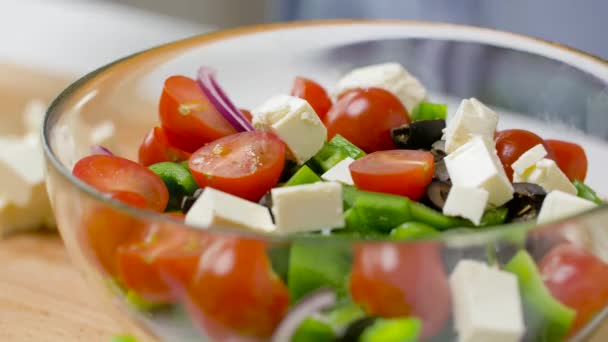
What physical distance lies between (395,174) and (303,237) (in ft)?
0.95

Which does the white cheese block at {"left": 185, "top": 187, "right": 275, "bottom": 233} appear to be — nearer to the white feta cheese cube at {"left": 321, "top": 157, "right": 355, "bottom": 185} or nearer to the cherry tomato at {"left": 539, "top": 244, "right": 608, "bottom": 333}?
the white feta cheese cube at {"left": 321, "top": 157, "right": 355, "bottom": 185}

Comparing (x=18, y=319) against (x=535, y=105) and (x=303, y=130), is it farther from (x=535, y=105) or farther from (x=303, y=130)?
(x=535, y=105)

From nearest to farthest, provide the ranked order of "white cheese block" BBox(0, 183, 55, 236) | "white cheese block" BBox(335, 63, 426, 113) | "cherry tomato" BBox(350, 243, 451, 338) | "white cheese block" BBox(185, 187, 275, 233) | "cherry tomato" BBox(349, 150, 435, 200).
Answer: "cherry tomato" BBox(350, 243, 451, 338) < "white cheese block" BBox(185, 187, 275, 233) < "cherry tomato" BBox(349, 150, 435, 200) < "white cheese block" BBox(335, 63, 426, 113) < "white cheese block" BBox(0, 183, 55, 236)

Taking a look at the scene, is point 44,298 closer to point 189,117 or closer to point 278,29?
point 189,117

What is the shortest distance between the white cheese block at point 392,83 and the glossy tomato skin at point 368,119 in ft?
0.13

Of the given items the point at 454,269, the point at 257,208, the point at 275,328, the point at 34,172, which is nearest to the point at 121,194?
the point at 257,208

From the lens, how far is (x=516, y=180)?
107cm

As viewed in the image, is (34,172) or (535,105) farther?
(34,172)

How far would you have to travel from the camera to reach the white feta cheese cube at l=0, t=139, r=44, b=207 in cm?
149

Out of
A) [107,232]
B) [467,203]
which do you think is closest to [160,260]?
[107,232]

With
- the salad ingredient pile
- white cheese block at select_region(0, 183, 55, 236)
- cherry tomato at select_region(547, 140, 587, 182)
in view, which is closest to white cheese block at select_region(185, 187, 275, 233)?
the salad ingredient pile

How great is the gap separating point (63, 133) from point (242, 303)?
402 mm

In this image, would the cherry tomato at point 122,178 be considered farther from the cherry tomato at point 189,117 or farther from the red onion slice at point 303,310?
the red onion slice at point 303,310

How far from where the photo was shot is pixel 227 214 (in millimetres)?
882
